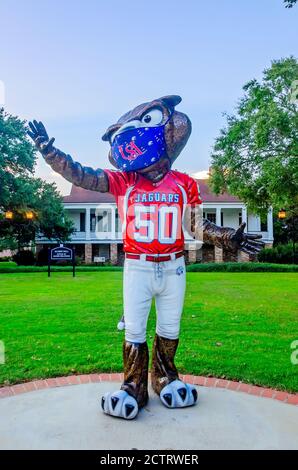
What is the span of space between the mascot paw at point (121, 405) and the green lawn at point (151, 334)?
141cm

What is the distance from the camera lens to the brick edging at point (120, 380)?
3746 mm

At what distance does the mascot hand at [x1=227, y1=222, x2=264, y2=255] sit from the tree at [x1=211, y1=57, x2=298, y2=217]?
11.1m

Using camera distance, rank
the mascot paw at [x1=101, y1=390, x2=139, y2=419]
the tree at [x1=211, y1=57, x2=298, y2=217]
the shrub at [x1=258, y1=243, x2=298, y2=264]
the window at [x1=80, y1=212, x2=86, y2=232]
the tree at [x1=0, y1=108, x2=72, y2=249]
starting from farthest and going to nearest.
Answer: the window at [x1=80, y1=212, x2=86, y2=232]
the shrub at [x1=258, y1=243, x2=298, y2=264]
the tree at [x1=0, y1=108, x2=72, y2=249]
the tree at [x1=211, y1=57, x2=298, y2=217]
the mascot paw at [x1=101, y1=390, x2=139, y2=419]

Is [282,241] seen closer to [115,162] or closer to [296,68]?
[296,68]

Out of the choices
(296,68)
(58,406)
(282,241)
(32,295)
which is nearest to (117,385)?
(58,406)

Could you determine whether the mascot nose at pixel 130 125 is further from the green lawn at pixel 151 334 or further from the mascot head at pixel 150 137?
the green lawn at pixel 151 334

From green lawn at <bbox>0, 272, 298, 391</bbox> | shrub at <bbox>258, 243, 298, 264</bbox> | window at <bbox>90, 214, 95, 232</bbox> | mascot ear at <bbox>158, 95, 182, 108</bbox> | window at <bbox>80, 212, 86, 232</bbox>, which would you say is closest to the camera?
mascot ear at <bbox>158, 95, 182, 108</bbox>

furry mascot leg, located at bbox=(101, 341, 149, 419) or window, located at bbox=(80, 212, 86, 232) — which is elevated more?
window, located at bbox=(80, 212, 86, 232)

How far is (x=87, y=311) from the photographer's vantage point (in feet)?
26.9

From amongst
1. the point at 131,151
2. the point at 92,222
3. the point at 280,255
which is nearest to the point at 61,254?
the point at 131,151

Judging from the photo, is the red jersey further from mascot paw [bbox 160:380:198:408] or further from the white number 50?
mascot paw [bbox 160:380:198:408]

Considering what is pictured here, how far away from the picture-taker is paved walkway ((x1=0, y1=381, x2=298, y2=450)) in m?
2.71

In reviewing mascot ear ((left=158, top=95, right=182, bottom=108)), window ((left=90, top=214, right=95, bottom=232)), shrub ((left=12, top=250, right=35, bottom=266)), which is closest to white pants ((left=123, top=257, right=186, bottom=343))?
mascot ear ((left=158, top=95, right=182, bottom=108))
